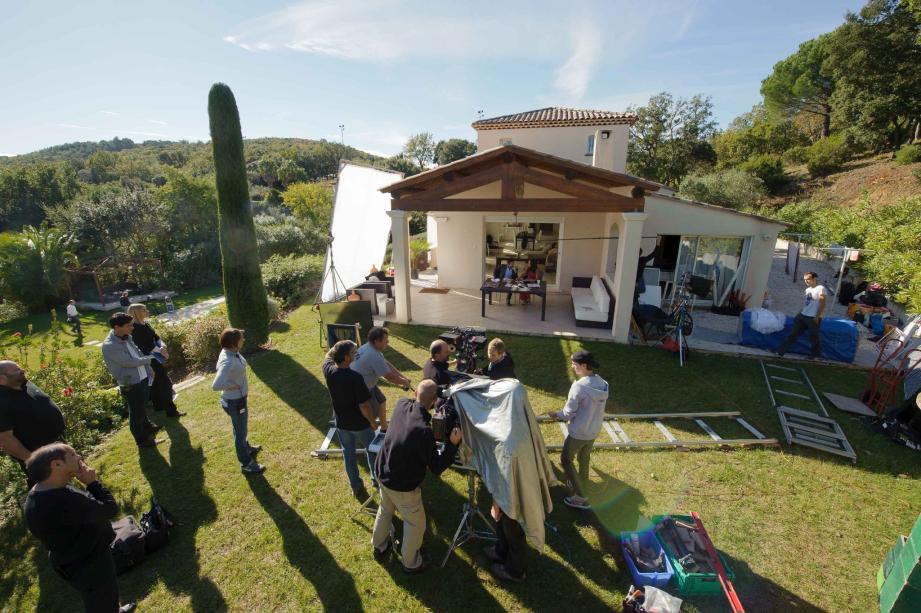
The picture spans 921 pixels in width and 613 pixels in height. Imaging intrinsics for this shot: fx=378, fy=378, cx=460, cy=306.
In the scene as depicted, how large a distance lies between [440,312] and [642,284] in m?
5.36

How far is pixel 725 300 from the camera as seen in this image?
10.5 metres

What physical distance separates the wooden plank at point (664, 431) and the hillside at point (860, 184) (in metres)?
23.5

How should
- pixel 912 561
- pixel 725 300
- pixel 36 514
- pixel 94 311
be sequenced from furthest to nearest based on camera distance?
pixel 94 311 → pixel 725 300 → pixel 912 561 → pixel 36 514

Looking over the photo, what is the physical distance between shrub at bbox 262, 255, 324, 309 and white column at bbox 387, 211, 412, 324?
478cm

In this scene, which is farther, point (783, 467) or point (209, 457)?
point (209, 457)

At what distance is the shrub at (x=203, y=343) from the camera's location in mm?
7961

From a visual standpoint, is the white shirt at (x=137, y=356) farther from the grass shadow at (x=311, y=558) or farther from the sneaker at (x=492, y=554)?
the sneaker at (x=492, y=554)

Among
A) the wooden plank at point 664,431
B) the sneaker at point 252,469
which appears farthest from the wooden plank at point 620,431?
the sneaker at point 252,469

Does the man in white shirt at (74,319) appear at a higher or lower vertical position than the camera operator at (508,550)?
lower

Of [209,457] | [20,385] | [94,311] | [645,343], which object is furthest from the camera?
[94,311]

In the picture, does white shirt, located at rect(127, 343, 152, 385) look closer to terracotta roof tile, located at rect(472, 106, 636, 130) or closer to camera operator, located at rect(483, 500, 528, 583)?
camera operator, located at rect(483, 500, 528, 583)

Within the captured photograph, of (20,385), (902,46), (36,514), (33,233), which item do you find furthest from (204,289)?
(902,46)

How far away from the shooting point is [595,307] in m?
9.50

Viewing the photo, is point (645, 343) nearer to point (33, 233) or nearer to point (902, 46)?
point (33, 233)
